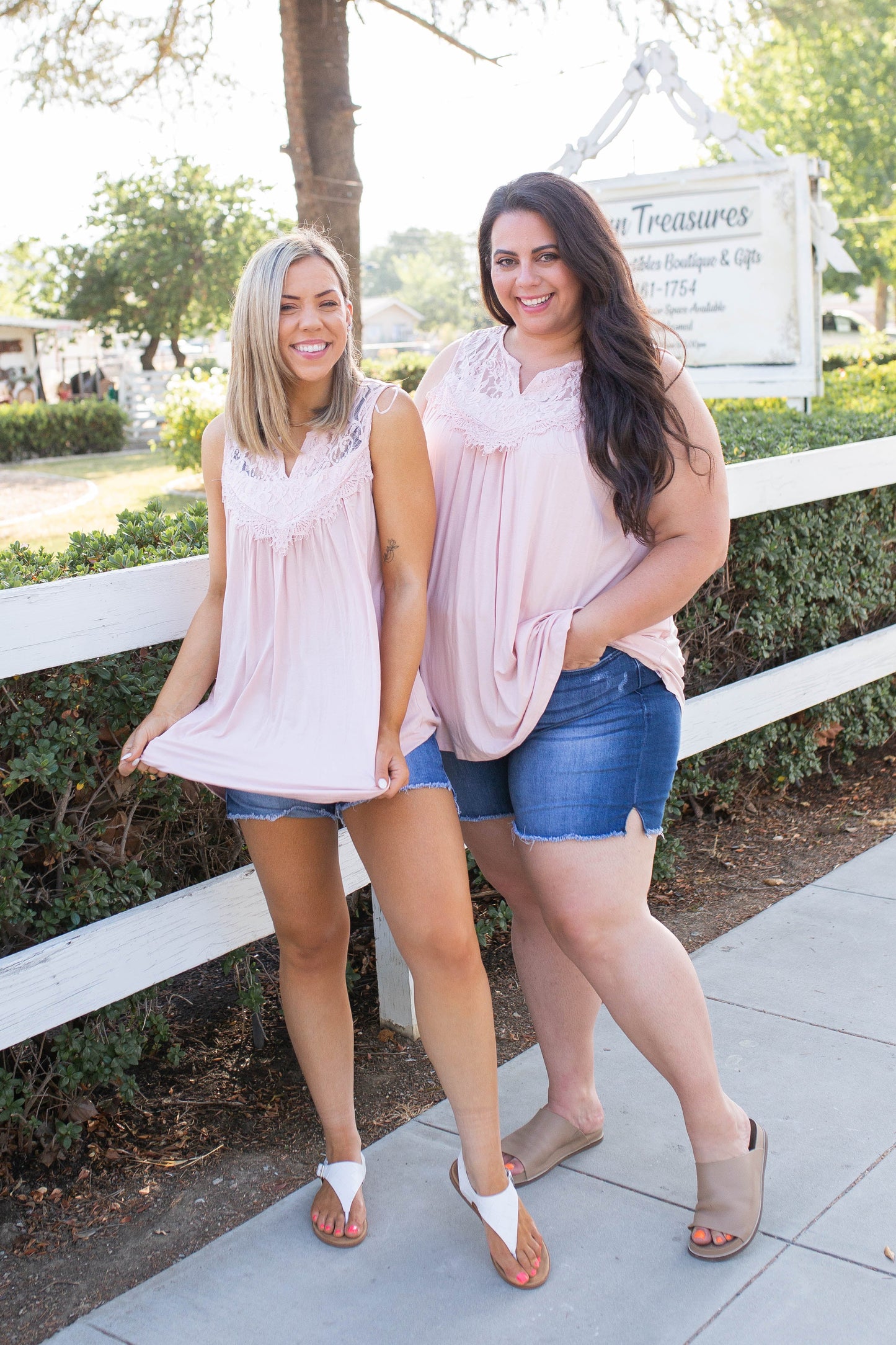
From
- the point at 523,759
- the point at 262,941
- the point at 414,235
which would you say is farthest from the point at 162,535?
the point at 414,235

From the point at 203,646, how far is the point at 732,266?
5.39 meters

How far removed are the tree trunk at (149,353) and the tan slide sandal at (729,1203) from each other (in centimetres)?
4597

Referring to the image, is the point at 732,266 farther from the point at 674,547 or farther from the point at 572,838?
the point at 572,838

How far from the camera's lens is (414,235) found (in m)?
160

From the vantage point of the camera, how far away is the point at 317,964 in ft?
8.18

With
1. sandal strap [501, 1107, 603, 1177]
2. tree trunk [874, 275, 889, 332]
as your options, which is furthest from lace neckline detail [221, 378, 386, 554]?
tree trunk [874, 275, 889, 332]

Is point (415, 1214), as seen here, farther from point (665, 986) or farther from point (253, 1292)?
point (665, 986)

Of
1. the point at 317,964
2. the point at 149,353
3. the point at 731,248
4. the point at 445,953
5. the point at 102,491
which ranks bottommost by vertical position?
the point at 102,491

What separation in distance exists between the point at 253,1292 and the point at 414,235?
550ft

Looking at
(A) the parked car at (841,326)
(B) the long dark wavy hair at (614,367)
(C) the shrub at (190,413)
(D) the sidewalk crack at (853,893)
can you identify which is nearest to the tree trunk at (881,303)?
(A) the parked car at (841,326)

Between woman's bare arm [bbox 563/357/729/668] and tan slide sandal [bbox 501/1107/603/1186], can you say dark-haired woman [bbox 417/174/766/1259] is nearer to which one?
woman's bare arm [bbox 563/357/729/668]

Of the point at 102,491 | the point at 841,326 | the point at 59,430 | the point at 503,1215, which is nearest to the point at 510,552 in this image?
the point at 503,1215

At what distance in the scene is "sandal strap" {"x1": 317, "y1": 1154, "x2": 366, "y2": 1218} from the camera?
2.52 m

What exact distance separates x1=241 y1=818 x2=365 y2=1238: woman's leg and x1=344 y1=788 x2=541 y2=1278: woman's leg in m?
0.12
